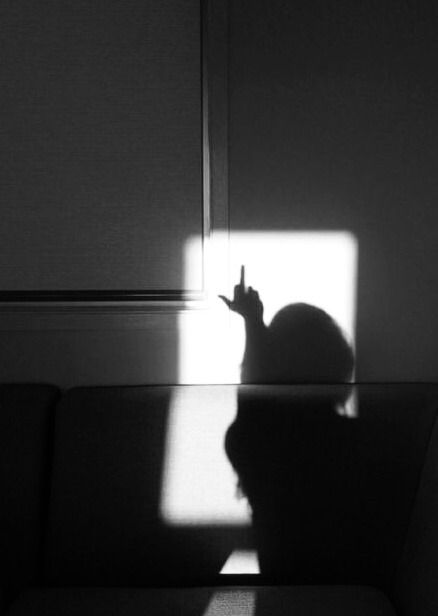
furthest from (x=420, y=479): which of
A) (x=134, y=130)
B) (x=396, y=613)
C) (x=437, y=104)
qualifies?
(x=134, y=130)

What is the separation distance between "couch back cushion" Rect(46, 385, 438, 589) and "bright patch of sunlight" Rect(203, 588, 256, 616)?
0.06 meters

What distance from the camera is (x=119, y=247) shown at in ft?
3.73

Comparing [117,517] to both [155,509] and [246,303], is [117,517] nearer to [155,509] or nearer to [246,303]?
[155,509]

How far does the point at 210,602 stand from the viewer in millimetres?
959

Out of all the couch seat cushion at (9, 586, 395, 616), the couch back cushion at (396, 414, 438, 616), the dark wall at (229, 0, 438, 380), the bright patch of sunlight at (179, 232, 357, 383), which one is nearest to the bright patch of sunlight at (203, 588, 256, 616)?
the couch seat cushion at (9, 586, 395, 616)

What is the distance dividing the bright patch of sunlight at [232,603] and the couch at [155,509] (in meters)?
0.01

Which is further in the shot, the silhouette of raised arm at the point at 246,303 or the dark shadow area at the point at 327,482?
the silhouette of raised arm at the point at 246,303

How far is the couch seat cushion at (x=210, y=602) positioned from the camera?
0.94 meters

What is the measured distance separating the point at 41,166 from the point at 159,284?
1.00 feet


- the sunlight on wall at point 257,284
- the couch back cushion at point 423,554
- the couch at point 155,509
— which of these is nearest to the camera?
the couch back cushion at point 423,554

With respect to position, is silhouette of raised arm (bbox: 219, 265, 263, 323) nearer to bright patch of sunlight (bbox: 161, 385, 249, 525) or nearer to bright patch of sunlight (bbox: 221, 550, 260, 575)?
bright patch of sunlight (bbox: 161, 385, 249, 525)

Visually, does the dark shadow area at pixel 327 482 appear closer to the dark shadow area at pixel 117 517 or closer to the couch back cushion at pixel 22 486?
the dark shadow area at pixel 117 517

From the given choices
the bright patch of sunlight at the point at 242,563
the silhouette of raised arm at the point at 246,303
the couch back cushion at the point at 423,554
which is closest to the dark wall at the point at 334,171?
the silhouette of raised arm at the point at 246,303

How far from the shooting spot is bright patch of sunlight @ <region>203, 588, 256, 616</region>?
932mm
